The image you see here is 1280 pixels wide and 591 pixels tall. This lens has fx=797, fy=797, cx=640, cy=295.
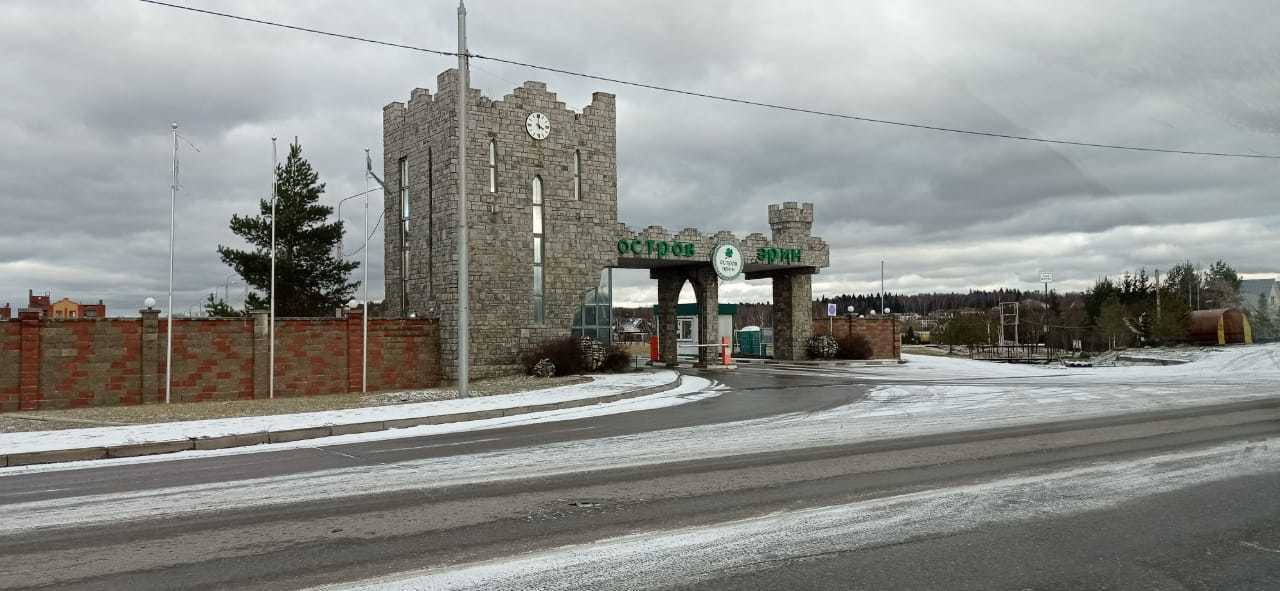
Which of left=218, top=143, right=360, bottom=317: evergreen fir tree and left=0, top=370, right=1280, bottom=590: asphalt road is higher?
left=218, top=143, right=360, bottom=317: evergreen fir tree

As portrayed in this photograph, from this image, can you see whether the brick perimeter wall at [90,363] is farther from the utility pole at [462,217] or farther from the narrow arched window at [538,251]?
the narrow arched window at [538,251]

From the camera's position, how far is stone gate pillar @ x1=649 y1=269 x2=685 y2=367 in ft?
118

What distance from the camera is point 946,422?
45.2ft

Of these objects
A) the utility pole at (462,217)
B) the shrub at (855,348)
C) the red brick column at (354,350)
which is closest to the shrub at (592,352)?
the red brick column at (354,350)

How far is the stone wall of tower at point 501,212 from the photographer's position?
27047 mm

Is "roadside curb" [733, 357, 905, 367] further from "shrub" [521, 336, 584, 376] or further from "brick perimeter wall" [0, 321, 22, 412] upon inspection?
"brick perimeter wall" [0, 321, 22, 412]

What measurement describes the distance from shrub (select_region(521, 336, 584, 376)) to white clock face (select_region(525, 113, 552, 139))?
7.38m

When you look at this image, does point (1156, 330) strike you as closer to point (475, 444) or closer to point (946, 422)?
point (946, 422)

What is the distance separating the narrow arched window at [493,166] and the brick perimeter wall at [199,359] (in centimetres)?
518

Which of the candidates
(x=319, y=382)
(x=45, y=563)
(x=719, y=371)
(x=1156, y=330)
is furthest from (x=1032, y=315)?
(x=45, y=563)

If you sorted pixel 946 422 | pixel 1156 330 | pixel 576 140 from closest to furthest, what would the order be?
1. pixel 946 422
2. pixel 576 140
3. pixel 1156 330

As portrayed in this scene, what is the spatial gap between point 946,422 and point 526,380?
47.6ft

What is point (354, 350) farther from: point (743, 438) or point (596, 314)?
point (743, 438)

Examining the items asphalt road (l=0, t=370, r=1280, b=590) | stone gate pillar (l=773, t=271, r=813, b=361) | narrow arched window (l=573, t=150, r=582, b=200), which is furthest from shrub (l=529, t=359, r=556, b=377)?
asphalt road (l=0, t=370, r=1280, b=590)
